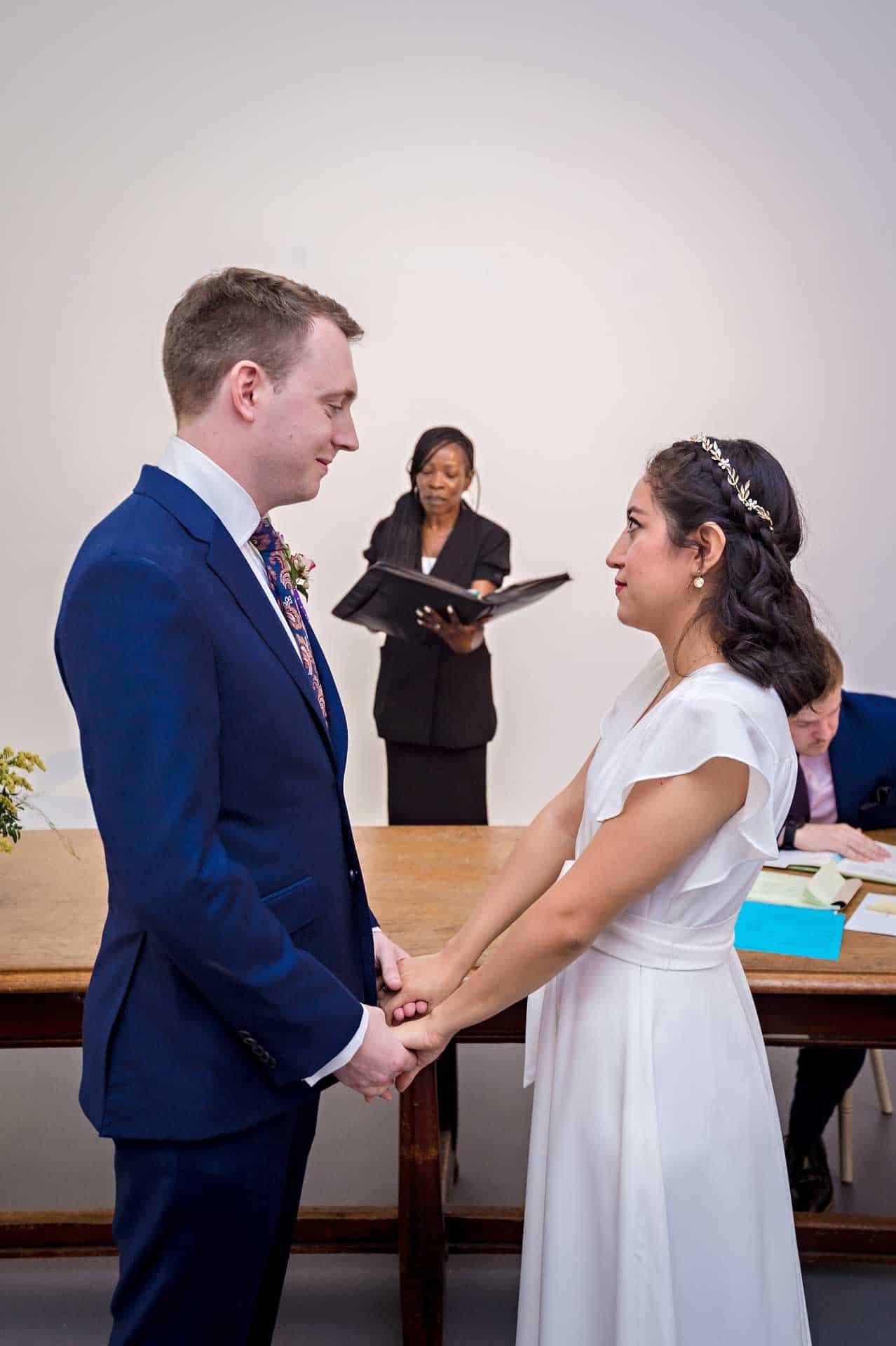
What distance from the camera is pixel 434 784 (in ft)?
14.8

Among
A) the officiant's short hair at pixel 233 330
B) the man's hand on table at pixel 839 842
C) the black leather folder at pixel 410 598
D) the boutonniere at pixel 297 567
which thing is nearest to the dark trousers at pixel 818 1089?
the man's hand on table at pixel 839 842

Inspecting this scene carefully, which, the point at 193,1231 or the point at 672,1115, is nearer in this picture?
the point at 193,1231

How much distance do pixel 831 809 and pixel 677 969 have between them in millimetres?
1695

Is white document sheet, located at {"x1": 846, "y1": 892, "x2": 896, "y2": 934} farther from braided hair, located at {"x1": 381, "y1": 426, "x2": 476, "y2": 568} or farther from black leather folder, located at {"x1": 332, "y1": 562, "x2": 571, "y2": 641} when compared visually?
braided hair, located at {"x1": 381, "y1": 426, "x2": 476, "y2": 568}

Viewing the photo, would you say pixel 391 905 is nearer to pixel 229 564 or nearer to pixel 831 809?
pixel 229 564

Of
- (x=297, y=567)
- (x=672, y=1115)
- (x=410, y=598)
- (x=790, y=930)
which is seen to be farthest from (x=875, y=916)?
(x=410, y=598)

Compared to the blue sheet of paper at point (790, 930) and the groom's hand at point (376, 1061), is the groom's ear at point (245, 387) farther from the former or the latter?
the blue sheet of paper at point (790, 930)

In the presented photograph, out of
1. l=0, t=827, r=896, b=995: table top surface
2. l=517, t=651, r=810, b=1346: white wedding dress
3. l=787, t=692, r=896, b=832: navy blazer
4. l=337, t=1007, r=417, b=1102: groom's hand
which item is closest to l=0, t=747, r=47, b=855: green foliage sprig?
l=0, t=827, r=896, b=995: table top surface

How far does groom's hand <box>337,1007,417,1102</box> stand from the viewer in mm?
1565

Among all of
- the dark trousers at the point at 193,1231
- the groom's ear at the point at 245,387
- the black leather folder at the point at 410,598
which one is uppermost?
the groom's ear at the point at 245,387

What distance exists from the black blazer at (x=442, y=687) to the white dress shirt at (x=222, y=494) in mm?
2799

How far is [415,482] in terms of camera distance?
450cm

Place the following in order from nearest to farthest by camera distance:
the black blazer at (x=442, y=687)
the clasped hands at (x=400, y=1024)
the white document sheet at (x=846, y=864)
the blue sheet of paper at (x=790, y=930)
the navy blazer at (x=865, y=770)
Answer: the clasped hands at (x=400, y=1024)
the blue sheet of paper at (x=790, y=930)
the white document sheet at (x=846, y=864)
the navy blazer at (x=865, y=770)
the black blazer at (x=442, y=687)

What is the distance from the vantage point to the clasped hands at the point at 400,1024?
158 centimetres
